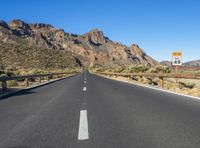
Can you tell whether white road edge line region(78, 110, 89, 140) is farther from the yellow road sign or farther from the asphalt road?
the yellow road sign

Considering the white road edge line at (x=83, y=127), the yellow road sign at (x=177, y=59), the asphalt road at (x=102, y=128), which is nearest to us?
the asphalt road at (x=102, y=128)

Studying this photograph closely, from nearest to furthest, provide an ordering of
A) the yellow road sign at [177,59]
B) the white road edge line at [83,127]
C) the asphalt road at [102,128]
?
the asphalt road at [102,128]
the white road edge line at [83,127]
the yellow road sign at [177,59]

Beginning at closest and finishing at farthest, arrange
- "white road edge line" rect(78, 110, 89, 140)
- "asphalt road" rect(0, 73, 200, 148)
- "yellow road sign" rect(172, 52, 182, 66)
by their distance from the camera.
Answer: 1. "asphalt road" rect(0, 73, 200, 148)
2. "white road edge line" rect(78, 110, 89, 140)
3. "yellow road sign" rect(172, 52, 182, 66)

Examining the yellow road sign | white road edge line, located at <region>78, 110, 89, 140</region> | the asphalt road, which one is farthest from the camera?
the yellow road sign

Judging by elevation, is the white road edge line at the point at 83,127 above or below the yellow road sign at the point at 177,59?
below

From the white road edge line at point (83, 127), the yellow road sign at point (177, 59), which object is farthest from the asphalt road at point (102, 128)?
the yellow road sign at point (177, 59)

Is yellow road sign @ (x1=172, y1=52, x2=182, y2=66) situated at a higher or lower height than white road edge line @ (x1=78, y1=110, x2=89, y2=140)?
higher

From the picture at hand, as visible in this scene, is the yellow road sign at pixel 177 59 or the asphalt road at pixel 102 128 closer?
the asphalt road at pixel 102 128

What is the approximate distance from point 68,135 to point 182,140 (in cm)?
223

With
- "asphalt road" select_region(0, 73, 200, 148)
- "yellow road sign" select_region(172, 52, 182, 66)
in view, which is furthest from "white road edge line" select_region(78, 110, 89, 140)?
"yellow road sign" select_region(172, 52, 182, 66)

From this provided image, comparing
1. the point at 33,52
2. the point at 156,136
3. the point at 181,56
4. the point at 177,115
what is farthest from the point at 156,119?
the point at 33,52

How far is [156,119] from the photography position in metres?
7.23

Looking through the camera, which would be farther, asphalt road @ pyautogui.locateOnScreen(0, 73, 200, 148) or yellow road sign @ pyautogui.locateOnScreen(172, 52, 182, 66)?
yellow road sign @ pyautogui.locateOnScreen(172, 52, 182, 66)

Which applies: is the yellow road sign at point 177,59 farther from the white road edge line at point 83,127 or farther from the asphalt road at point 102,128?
the white road edge line at point 83,127
